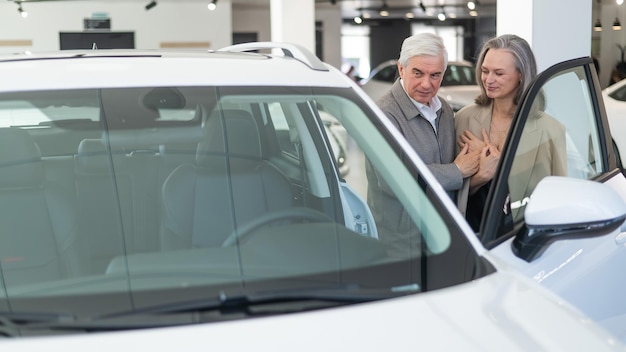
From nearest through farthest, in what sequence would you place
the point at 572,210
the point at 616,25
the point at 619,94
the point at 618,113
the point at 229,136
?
1. the point at 572,210
2. the point at 229,136
3. the point at 618,113
4. the point at 619,94
5. the point at 616,25

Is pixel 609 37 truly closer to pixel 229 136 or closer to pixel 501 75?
pixel 501 75

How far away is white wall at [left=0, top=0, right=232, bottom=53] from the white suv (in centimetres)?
2135

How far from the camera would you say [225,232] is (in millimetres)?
2207

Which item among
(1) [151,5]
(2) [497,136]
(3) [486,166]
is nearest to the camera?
(3) [486,166]

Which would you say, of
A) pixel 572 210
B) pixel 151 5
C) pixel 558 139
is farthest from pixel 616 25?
pixel 572 210

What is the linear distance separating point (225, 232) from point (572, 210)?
786mm

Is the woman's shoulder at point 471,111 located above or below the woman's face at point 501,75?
below

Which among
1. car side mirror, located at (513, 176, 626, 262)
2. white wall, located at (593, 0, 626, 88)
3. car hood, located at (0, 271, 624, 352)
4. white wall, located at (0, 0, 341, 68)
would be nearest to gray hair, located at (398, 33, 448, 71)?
car side mirror, located at (513, 176, 626, 262)

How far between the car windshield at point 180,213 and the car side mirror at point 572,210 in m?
0.20

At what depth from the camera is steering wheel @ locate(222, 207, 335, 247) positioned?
7.09 ft

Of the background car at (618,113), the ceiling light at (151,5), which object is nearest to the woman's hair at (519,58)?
the background car at (618,113)

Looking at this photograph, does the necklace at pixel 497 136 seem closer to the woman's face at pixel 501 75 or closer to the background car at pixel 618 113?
the woman's face at pixel 501 75

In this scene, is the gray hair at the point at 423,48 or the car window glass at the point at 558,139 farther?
the gray hair at the point at 423,48

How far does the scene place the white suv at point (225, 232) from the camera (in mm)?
1793
